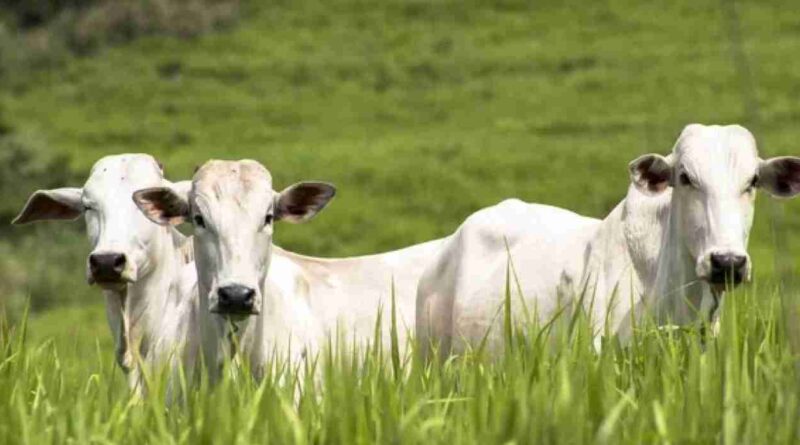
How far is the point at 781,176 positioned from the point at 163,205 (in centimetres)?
264

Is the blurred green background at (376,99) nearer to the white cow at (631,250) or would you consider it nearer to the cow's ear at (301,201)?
the white cow at (631,250)

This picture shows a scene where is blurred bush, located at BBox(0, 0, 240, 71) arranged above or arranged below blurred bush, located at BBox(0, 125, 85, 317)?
above

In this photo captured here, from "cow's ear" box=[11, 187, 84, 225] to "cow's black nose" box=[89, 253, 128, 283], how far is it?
29.3 inches

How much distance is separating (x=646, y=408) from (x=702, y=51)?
43.5 meters

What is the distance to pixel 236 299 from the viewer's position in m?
8.43

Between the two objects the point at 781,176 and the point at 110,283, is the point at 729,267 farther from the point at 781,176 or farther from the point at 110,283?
the point at 110,283

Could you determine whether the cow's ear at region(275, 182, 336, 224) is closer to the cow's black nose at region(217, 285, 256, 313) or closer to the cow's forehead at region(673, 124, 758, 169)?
the cow's black nose at region(217, 285, 256, 313)

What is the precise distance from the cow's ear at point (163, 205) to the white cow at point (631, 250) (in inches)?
48.0

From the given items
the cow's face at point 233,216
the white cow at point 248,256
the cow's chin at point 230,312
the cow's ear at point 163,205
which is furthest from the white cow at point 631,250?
the cow's ear at point 163,205

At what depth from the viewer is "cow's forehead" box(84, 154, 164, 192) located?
9633 millimetres

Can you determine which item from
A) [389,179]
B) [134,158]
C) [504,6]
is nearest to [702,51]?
[504,6]

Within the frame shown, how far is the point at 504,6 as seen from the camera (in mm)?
54469

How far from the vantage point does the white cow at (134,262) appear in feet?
30.7

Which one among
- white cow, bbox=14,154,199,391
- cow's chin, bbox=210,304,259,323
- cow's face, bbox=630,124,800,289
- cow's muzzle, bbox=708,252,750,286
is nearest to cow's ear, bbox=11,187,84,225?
white cow, bbox=14,154,199,391
